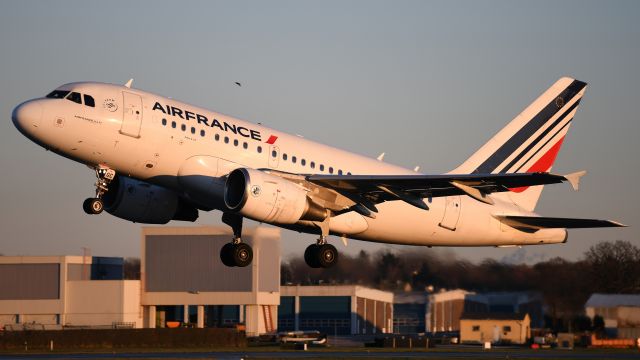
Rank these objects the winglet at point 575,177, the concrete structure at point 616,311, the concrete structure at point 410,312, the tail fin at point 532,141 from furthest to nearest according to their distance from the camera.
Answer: the concrete structure at point 410,312 → the concrete structure at point 616,311 → the tail fin at point 532,141 → the winglet at point 575,177

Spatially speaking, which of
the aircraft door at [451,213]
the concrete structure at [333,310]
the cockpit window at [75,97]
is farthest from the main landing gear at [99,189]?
the concrete structure at [333,310]

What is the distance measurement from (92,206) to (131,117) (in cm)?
324

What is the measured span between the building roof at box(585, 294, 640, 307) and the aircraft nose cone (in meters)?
40.5

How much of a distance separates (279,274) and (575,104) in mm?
36601

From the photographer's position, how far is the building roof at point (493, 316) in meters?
67.8

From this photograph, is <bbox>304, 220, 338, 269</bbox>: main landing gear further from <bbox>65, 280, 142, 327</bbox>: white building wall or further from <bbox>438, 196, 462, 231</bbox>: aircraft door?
<bbox>65, 280, 142, 327</bbox>: white building wall

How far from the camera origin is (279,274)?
7938 cm

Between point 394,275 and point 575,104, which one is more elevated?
point 575,104

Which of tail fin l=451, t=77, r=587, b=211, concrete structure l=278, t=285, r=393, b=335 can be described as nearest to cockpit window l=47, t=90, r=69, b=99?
tail fin l=451, t=77, r=587, b=211

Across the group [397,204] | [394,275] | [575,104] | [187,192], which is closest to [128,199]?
[187,192]

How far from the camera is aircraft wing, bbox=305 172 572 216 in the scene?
116ft

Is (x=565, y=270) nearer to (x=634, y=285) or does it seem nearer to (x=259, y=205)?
(x=634, y=285)

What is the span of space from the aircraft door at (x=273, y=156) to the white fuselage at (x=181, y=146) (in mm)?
34

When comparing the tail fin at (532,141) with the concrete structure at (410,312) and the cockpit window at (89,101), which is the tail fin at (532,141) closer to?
the cockpit window at (89,101)
